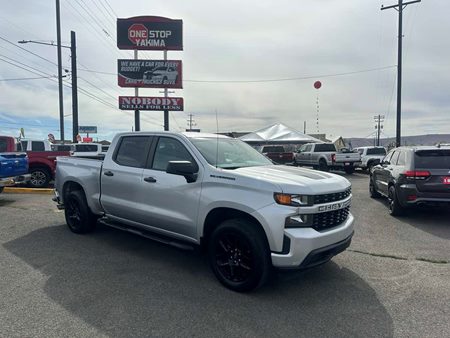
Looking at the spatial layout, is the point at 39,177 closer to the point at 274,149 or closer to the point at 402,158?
the point at 402,158

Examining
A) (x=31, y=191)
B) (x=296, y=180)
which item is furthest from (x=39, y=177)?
(x=296, y=180)

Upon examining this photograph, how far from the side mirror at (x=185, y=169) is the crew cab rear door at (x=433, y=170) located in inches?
218

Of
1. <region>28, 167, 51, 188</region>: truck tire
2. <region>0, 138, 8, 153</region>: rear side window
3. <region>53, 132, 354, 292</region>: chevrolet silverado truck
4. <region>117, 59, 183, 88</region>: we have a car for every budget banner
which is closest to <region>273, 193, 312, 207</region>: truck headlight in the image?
<region>53, 132, 354, 292</region>: chevrolet silverado truck

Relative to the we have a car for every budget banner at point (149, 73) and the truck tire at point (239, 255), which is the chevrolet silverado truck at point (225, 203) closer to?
the truck tire at point (239, 255)

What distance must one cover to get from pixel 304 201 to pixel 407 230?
4.47 m

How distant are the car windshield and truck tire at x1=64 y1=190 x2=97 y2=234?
9.26ft

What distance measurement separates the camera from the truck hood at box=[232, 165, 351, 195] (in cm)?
371

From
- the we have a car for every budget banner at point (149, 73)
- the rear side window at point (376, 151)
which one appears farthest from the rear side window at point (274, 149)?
the we have a car for every budget banner at point (149, 73)

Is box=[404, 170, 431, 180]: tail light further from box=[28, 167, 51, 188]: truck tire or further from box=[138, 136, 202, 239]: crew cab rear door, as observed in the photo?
box=[28, 167, 51, 188]: truck tire

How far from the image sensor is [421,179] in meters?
7.48

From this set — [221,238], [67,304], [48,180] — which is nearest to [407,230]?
[221,238]

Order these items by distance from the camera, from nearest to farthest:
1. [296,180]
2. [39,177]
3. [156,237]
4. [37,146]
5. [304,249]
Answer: [304,249] < [296,180] < [156,237] < [39,177] < [37,146]

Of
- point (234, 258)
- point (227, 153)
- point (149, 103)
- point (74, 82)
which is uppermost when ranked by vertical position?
point (74, 82)

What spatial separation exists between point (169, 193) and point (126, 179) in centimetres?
105
